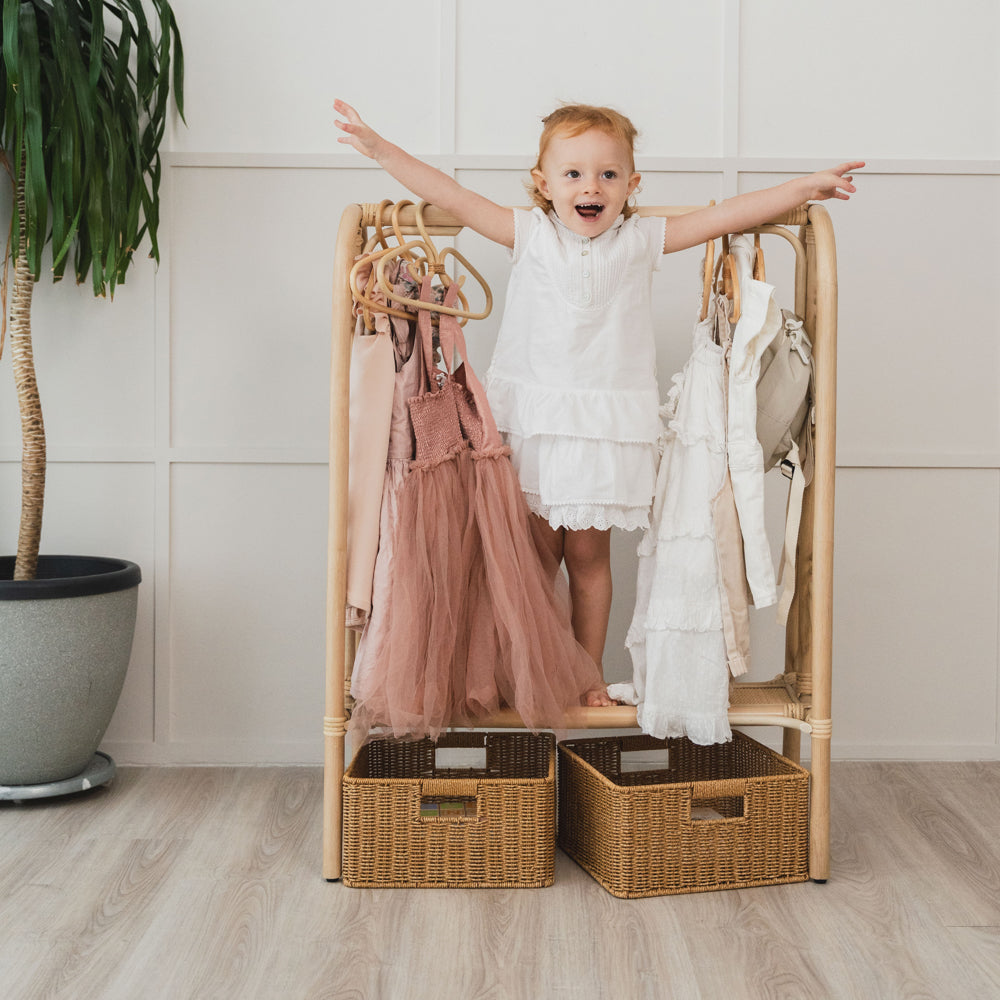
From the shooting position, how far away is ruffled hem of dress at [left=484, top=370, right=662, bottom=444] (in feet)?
5.80

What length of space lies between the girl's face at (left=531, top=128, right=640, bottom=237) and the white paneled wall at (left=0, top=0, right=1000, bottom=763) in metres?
0.52

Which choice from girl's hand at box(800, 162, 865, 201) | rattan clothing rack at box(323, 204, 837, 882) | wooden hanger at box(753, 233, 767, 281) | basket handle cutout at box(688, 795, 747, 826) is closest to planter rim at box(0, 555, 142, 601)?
rattan clothing rack at box(323, 204, 837, 882)

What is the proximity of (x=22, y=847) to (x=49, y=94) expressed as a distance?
143cm

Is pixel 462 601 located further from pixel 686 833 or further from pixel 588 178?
pixel 588 178

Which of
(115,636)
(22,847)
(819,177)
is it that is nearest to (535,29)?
(819,177)

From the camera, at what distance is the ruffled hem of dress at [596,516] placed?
1764 millimetres

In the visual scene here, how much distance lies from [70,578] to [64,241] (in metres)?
0.67

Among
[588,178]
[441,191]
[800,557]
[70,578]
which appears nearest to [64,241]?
[70,578]

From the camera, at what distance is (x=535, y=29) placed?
229 centimetres

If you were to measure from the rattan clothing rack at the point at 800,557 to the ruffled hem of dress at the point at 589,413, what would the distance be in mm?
293

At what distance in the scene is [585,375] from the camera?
5.86ft

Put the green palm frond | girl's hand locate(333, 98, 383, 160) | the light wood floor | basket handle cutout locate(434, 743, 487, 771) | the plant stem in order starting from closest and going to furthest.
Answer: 1. the light wood floor
2. girl's hand locate(333, 98, 383, 160)
3. the green palm frond
4. the plant stem
5. basket handle cutout locate(434, 743, 487, 771)

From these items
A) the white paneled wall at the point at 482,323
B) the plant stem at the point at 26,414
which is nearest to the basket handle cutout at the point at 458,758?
the white paneled wall at the point at 482,323

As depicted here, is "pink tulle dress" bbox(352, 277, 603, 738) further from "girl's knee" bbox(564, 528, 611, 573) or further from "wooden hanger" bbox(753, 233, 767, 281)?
"wooden hanger" bbox(753, 233, 767, 281)
